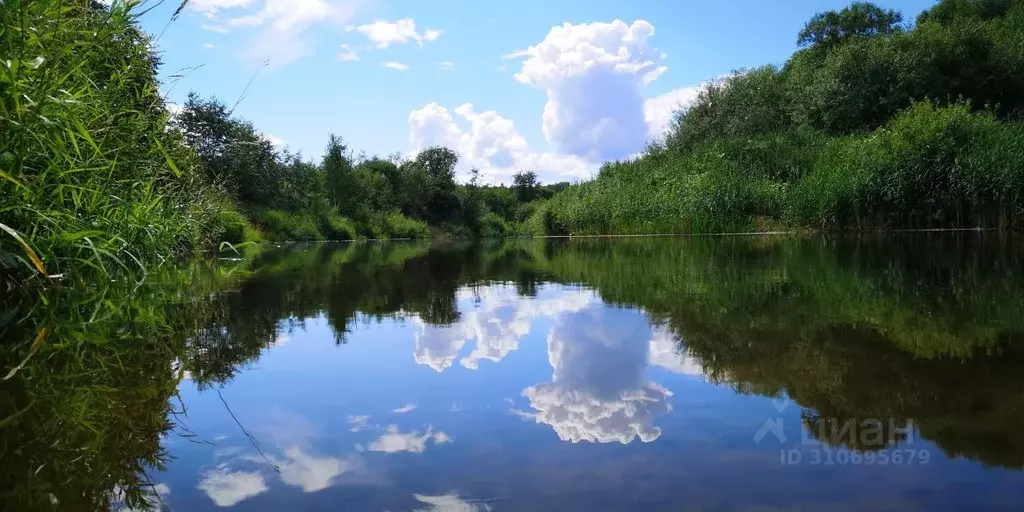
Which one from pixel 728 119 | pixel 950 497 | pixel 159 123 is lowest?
pixel 950 497

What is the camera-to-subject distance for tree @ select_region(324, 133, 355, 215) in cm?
3553

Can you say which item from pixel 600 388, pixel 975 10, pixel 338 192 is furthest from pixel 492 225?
pixel 600 388

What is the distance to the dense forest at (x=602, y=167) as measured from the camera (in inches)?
108

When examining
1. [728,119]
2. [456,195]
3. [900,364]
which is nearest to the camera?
[900,364]

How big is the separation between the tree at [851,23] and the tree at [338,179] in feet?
99.3

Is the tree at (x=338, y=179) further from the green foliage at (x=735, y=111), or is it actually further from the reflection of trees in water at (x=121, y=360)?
the reflection of trees in water at (x=121, y=360)

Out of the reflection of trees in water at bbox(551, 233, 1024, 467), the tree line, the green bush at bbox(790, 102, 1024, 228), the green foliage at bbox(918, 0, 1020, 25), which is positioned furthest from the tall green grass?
the green foliage at bbox(918, 0, 1020, 25)

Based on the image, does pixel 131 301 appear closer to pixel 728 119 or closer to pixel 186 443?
pixel 186 443

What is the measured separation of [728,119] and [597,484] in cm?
2780

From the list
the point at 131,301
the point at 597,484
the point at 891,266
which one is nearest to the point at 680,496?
the point at 597,484

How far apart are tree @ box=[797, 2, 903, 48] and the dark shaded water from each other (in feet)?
145

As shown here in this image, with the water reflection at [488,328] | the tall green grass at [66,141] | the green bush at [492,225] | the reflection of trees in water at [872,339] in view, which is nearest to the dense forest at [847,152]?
the reflection of trees in water at [872,339]

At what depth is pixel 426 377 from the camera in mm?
2256

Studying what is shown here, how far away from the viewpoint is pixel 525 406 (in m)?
1.88
